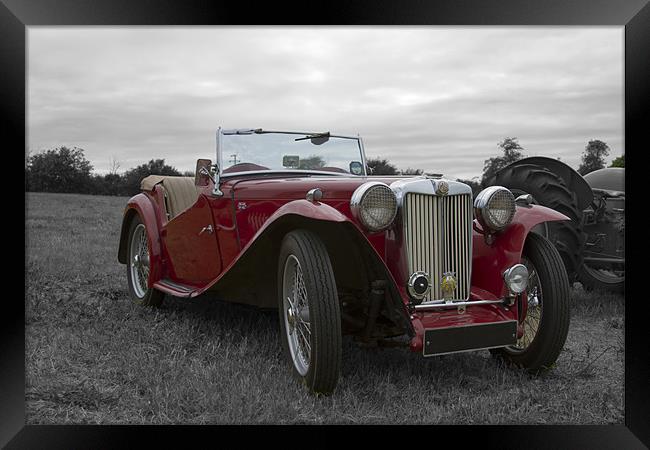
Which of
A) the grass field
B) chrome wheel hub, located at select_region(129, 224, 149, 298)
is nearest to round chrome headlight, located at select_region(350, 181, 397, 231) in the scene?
the grass field

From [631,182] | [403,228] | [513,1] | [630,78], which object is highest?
[513,1]

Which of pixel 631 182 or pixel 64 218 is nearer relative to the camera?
pixel 631 182

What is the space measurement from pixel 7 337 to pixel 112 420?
2.18ft

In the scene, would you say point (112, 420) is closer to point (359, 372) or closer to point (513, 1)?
point (359, 372)

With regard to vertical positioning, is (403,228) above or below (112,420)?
above

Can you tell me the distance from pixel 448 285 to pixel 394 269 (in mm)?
322

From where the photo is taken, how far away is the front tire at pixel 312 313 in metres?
2.90

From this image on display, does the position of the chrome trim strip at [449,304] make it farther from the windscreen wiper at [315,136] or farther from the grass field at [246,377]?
the windscreen wiper at [315,136]

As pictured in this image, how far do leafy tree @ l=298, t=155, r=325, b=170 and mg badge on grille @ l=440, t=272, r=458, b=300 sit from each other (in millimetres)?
1742

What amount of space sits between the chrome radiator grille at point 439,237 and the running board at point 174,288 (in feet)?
6.15

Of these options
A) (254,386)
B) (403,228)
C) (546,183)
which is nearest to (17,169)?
(254,386)

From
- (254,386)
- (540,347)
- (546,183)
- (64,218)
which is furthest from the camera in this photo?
(64,218)

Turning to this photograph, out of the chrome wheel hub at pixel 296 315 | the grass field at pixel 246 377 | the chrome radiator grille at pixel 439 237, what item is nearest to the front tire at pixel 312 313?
the chrome wheel hub at pixel 296 315

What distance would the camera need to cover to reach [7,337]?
9.07 feet
